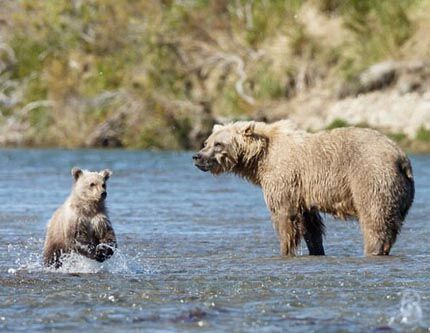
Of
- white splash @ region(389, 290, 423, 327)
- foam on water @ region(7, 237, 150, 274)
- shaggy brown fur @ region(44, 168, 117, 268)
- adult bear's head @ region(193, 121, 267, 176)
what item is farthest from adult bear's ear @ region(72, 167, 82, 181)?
white splash @ region(389, 290, 423, 327)

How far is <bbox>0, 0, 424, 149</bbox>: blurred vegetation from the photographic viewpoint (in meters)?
36.6

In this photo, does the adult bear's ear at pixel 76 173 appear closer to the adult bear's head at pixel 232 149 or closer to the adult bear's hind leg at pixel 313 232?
the adult bear's head at pixel 232 149

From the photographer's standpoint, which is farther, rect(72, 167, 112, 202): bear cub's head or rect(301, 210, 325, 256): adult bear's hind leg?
rect(301, 210, 325, 256): adult bear's hind leg

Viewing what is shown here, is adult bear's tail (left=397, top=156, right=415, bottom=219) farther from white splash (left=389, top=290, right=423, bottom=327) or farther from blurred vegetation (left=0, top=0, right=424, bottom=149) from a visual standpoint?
blurred vegetation (left=0, top=0, right=424, bottom=149)

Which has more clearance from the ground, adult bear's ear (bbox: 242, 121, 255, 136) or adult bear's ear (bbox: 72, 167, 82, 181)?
adult bear's ear (bbox: 242, 121, 255, 136)

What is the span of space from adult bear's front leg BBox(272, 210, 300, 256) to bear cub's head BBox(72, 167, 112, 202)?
1.79 metres

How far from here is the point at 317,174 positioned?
11.4m

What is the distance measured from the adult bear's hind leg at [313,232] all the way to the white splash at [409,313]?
322cm

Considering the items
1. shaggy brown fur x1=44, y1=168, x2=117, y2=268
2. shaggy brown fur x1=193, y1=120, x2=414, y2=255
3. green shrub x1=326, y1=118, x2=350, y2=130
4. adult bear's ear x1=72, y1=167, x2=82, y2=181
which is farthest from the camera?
green shrub x1=326, y1=118, x2=350, y2=130

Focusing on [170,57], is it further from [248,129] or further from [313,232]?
[313,232]

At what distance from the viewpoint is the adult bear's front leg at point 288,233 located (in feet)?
37.4

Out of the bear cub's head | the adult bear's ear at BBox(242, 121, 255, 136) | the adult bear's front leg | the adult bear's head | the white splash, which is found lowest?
the white splash

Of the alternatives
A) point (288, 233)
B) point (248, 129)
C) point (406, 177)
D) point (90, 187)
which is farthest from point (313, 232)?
point (90, 187)

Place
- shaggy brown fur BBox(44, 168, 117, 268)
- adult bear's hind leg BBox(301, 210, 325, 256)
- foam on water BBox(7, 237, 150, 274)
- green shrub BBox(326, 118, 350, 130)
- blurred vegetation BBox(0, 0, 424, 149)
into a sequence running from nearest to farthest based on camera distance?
1. foam on water BBox(7, 237, 150, 274)
2. shaggy brown fur BBox(44, 168, 117, 268)
3. adult bear's hind leg BBox(301, 210, 325, 256)
4. green shrub BBox(326, 118, 350, 130)
5. blurred vegetation BBox(0, 0, 424, 149)
